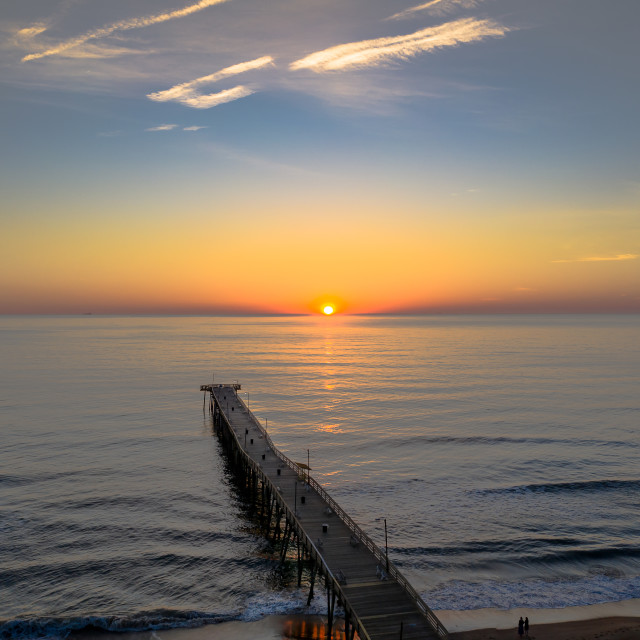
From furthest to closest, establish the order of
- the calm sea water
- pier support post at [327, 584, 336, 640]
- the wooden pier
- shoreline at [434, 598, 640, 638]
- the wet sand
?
the calm sea water < shoreline at [434, 598, 640, 638] < the wet sand < pier support post at [327, 584, 336, 640] < the wooden pier

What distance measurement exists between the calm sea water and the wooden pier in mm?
2537

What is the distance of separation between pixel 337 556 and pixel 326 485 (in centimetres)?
2244

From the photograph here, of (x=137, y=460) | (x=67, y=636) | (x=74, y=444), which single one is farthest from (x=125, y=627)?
(x=74, y=444)

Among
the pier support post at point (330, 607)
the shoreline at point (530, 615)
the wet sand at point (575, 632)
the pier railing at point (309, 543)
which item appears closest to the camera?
the pier railing at point (309, 543)

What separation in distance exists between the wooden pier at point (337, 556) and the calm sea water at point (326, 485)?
2.54m

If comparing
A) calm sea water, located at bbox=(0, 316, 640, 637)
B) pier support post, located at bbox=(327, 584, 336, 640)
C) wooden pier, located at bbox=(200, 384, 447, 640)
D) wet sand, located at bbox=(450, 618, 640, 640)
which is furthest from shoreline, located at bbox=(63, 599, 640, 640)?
wooden pier, located at bbox=(200, 384, 447, 640)

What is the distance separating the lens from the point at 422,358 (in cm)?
18075

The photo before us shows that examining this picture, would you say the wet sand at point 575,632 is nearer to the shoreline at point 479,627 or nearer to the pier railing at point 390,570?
the shoreline at point 479,627

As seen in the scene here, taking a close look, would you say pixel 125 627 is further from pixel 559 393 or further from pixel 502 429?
pixel 559 393

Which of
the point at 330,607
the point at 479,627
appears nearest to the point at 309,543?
the point at 330,607

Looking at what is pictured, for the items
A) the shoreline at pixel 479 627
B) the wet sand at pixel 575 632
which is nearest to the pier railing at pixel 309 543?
the shoreline at pixel 479 627

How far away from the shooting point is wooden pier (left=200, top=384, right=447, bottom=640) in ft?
86.6

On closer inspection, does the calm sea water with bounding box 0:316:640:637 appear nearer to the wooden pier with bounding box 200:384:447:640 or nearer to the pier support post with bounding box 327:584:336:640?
the wooden pier with bounding box 200:384:447:640

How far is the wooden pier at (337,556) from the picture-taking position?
26406 mm
